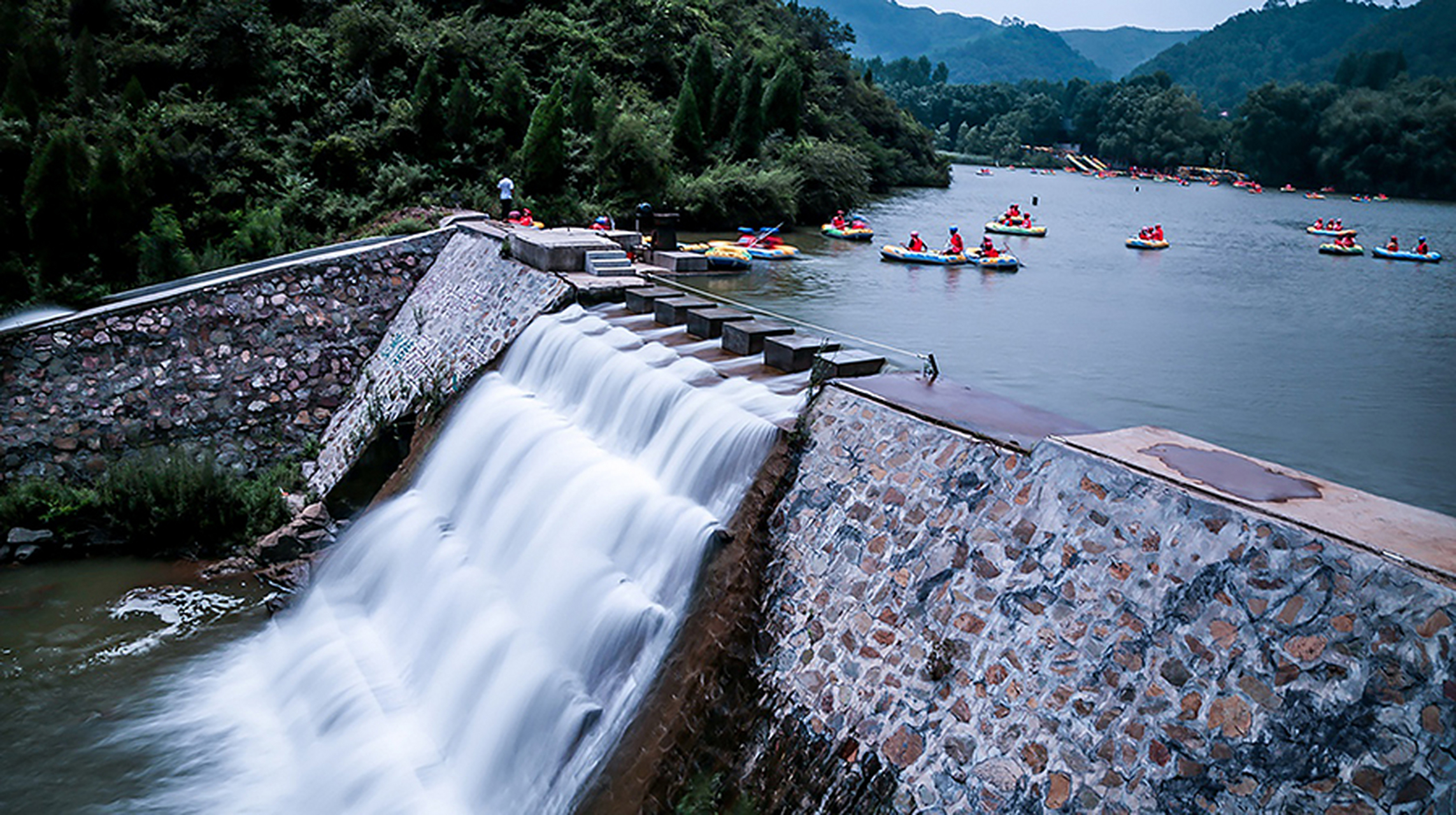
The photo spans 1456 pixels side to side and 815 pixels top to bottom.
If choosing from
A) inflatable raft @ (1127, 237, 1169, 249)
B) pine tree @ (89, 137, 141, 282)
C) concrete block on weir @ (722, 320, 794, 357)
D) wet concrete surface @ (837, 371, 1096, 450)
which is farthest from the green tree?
inflatable raft @ (1127, 237, 1169, 249)

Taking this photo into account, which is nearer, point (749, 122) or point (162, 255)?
point (162, 255)

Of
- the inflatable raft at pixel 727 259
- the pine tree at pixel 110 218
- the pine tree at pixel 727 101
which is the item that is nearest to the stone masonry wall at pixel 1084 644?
the pine tree at pixel 110 218

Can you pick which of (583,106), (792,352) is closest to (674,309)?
(792,352)

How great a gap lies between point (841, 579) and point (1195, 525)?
8.03 feet

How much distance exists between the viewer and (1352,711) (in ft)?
14.5

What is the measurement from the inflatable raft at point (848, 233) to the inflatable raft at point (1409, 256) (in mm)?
18252

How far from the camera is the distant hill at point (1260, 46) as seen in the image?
551 ft

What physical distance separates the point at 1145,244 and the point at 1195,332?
50.3 ft

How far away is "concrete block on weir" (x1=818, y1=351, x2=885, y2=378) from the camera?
8.52 metres

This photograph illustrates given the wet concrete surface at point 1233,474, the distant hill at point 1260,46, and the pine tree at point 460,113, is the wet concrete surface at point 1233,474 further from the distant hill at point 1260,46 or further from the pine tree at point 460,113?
the distant hill at point 1260,46

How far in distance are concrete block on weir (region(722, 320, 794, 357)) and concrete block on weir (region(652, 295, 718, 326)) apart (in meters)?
1.00

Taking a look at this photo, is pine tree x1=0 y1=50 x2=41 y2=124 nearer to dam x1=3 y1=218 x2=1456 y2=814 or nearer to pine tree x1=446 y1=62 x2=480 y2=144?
dam x1=3 y1=218 x2=1456 y2=814

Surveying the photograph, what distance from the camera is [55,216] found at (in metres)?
13.8

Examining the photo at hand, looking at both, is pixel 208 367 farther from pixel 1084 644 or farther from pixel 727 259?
pixel 1084 644
